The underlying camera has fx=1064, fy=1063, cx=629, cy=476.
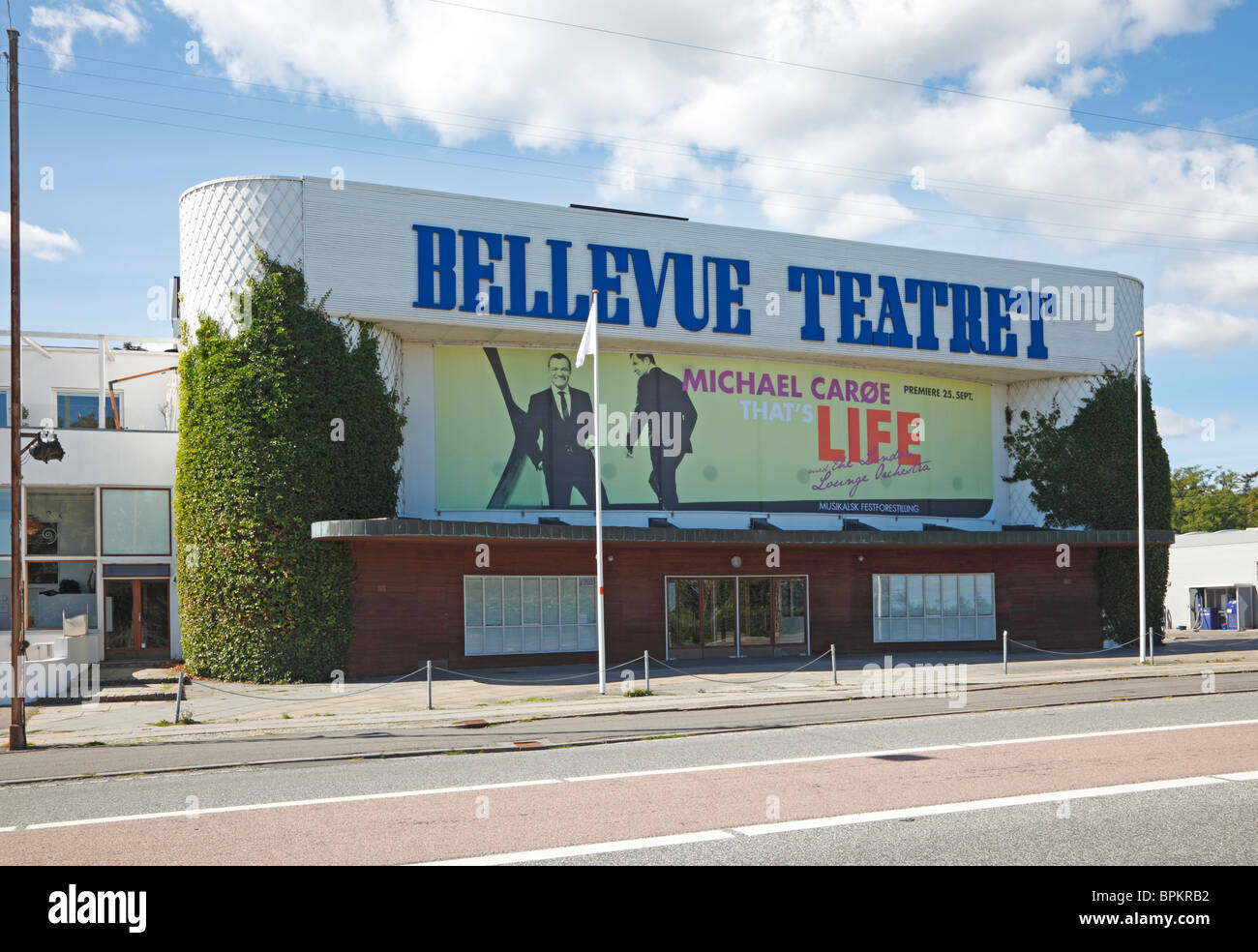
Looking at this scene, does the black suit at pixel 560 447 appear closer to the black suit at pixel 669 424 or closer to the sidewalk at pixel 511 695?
the black suit at pixel 669 424

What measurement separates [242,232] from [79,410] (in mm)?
9644

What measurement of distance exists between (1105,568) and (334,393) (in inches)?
1005

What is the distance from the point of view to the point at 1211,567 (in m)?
54.5

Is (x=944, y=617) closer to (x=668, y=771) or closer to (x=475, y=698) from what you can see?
(x=475, y=698)

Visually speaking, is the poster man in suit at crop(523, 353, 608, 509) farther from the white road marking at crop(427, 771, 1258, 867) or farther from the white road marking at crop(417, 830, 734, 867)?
the white road marking at crop(417, 830, 734, 867)

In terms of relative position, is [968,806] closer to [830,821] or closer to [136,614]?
[830,821]

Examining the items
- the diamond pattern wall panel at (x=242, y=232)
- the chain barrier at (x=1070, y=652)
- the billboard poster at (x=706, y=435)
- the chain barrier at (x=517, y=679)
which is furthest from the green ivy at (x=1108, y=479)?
the diamond pattern wall panel at (x=242, y=232)

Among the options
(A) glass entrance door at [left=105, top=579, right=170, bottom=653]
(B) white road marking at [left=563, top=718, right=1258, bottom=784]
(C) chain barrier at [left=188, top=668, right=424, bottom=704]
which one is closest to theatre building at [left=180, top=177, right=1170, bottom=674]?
(C) chain barrier at [left=188, top=668, right=424, bottom=704]

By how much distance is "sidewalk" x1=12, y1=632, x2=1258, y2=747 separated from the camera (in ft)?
63.5

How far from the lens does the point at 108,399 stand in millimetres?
32969

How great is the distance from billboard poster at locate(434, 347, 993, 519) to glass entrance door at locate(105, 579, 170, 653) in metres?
8.29

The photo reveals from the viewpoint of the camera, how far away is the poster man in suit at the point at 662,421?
31656mm

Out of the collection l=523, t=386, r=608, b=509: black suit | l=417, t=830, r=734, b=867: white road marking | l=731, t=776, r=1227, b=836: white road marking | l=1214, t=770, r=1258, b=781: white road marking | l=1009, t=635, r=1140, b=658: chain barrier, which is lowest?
l=1009, t=635, r=1140, b=658: chain barrier

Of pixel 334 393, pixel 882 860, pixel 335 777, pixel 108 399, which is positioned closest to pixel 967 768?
pixel 882 860
